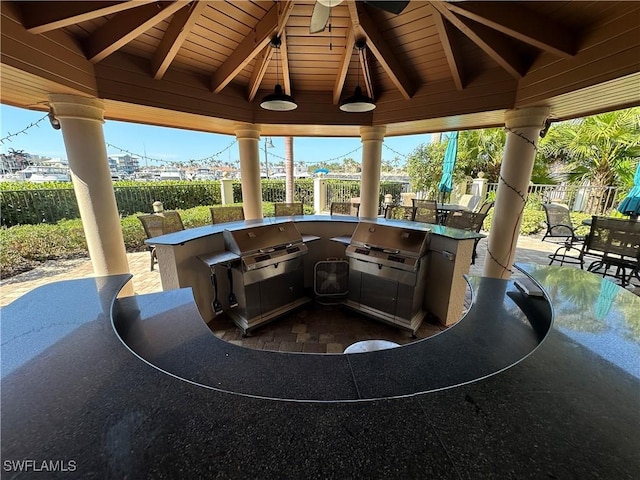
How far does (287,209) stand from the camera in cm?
512

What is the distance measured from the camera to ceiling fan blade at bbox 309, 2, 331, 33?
2139mm

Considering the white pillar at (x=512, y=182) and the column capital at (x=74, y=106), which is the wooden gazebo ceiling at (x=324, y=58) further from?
the white pillar at (x=512, y=182)

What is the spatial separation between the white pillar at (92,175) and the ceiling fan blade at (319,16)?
260 cm

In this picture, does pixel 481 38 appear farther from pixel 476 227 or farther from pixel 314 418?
pixel 314 418

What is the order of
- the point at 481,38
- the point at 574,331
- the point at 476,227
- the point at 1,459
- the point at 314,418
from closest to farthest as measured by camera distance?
the point at 1,459 < the point at 314,418 < the point at 574,331 < the point at 481,38 < the point at 476,227

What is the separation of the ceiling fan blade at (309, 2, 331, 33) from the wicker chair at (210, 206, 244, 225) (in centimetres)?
281

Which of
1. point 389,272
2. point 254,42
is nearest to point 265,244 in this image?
point 389,272

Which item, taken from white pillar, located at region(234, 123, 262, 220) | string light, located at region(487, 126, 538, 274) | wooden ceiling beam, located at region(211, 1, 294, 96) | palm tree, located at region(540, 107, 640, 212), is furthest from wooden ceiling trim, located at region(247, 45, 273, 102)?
palm tree, located at region(540, 107, 640, 212)

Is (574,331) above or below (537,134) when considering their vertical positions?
below

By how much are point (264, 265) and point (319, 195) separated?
7.44 m

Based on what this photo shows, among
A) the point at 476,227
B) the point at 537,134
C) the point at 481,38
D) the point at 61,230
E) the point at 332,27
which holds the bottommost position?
the point at 61,230

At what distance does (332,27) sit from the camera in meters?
3.24

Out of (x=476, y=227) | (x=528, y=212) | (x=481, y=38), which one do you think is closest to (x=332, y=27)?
(x=481, y=38)

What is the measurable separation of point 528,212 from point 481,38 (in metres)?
6.80
